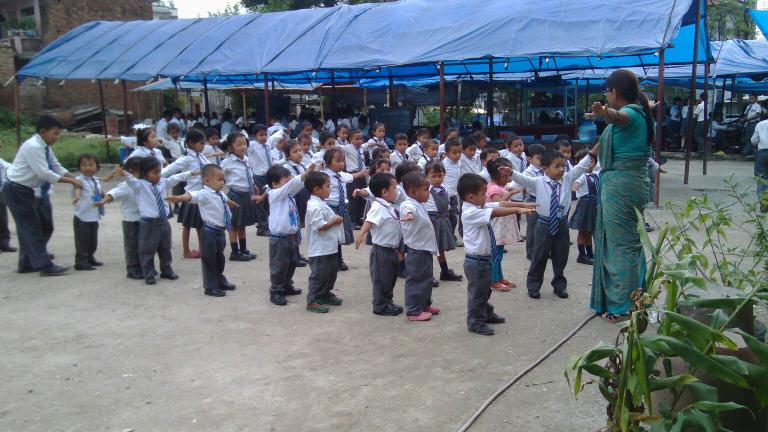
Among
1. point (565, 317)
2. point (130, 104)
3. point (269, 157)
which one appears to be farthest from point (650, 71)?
point (130, 104)

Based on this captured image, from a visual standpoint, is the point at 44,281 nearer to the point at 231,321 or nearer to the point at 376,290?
the point at 231,321

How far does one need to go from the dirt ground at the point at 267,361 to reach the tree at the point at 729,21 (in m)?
21.0

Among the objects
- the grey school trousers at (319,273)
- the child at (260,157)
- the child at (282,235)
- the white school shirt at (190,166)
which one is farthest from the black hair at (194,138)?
the grey school trousers at (319,273)

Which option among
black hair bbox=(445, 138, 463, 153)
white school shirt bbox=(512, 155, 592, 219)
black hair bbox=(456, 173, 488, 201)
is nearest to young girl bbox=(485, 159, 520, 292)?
white school shirt bbox=(512, 155, 592, 219)

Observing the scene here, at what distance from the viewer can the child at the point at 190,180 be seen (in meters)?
7.30

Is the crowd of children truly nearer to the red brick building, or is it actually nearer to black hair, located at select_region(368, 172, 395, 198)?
black hair, located at select_region(368, 172, 395, 198)

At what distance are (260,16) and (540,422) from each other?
42.8ft

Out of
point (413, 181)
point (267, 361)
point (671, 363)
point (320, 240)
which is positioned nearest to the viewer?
point (671, 363)

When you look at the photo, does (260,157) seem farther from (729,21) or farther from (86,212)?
(729,21)

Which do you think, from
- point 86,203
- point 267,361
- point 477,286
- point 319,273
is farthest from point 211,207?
point 477,286

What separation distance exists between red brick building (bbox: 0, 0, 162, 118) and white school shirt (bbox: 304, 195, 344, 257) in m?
22.6

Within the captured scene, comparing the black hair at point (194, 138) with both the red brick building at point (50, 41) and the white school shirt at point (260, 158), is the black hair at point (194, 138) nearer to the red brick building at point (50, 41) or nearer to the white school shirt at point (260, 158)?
the white school shirt at point (260, 158)

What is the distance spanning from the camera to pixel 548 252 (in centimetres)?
552

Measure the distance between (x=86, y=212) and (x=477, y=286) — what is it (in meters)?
4.33
